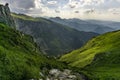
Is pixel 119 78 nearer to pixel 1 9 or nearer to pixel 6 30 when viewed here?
pixel 6 30

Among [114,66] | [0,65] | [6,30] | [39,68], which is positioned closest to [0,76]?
[0,65]

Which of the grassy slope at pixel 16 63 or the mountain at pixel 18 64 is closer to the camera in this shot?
the grassy slope at pixel 16 63

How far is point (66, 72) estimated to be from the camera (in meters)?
102

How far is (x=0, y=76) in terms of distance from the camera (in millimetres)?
78875

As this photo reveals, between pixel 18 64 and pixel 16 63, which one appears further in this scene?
pixel 16 63

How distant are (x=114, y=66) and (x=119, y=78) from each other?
37.4 metres

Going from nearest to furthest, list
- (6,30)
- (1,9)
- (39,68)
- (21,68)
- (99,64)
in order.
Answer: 1. (21,68)
2. (39,68)
3. (6,30)
4. (99,64)
5. (1,9)

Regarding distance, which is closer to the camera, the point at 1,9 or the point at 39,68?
the point at 39,68

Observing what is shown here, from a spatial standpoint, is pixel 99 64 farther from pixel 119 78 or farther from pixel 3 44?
pixel 3 44

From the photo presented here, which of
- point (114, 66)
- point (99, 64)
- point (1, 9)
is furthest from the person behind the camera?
point (1, 9)

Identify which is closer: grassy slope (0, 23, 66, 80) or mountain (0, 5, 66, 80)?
grassy slope (0, 23, 66, 80)

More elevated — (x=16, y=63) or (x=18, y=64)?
(x=16, y=63)

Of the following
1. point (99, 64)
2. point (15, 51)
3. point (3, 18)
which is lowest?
point (99, 64)

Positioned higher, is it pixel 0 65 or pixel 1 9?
pixel 1 9
